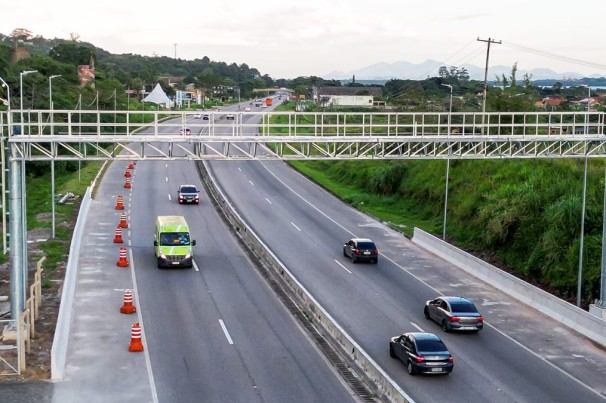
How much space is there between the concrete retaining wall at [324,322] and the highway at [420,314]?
88cm

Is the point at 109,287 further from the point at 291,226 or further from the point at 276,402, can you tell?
the point at 291,226

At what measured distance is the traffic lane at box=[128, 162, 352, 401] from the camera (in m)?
22.8

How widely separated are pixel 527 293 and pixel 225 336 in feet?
44.1

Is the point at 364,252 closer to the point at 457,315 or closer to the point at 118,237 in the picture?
the point at 457,315

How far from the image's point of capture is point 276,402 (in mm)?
21625

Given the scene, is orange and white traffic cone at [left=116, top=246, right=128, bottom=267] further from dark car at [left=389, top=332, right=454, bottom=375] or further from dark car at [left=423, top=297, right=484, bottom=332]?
dark car at [left=389, top=332, right=454, bottom=375]

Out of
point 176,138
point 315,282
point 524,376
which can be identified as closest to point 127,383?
point 176,138

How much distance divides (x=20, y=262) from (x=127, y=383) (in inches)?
259

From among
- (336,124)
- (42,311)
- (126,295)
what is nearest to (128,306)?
(126,295)

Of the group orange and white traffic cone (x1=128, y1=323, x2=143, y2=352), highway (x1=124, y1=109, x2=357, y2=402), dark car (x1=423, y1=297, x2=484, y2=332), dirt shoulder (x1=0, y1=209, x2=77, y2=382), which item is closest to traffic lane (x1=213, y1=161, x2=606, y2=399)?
dark car (x1=423, y1=297, x2=484, y2=332)

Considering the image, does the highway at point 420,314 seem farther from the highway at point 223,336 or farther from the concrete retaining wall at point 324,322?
the highway at point 223,336

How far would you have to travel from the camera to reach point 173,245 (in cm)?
3744

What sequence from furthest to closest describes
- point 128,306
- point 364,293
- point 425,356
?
point 364,293 → point 128,306 → point 425,356

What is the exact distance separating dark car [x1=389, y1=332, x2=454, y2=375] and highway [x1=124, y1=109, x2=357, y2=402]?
7.32ft
